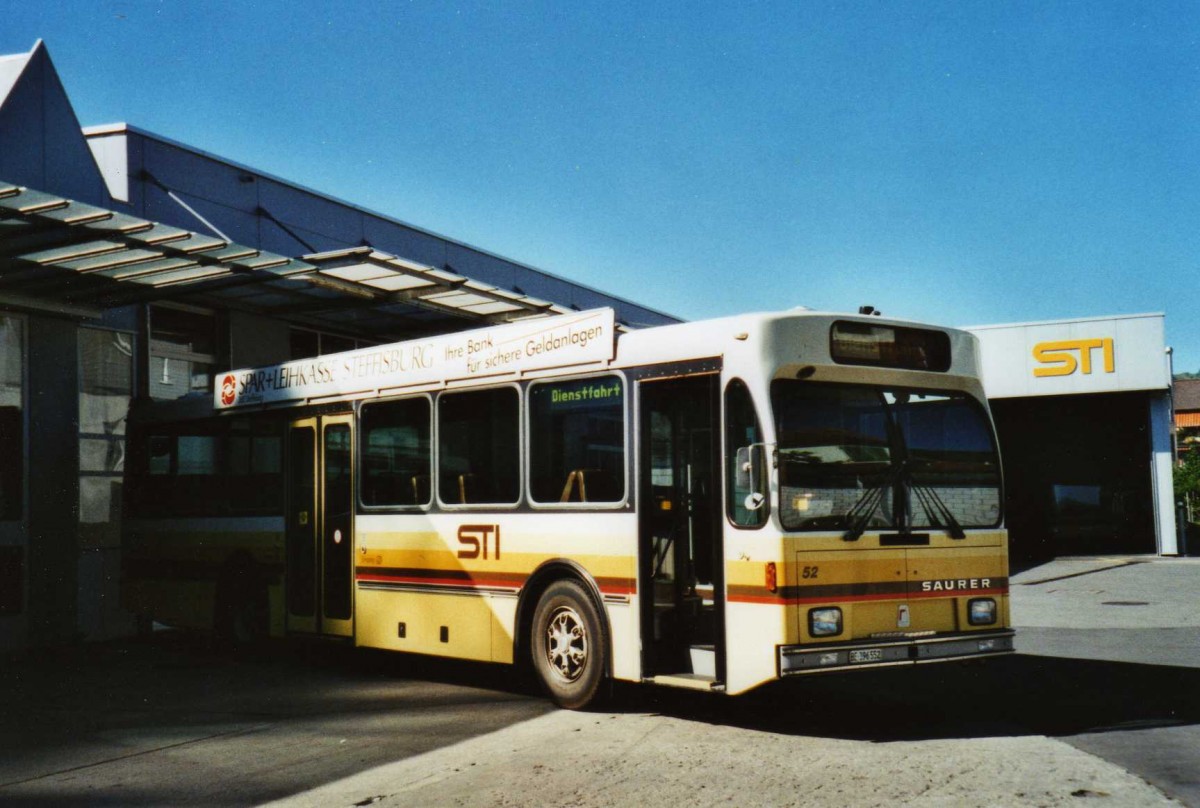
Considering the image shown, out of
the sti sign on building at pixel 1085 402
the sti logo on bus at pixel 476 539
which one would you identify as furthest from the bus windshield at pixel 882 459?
the sti sign on building at pixel 1085 402

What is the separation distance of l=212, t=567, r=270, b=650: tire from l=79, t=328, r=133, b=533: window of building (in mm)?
3408

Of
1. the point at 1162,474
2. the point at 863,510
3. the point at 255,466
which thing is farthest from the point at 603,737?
the point at 1162,474

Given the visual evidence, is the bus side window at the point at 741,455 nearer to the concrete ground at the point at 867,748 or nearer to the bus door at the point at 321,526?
the concrete ground at the point at 867,748

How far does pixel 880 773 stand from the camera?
7.04 m

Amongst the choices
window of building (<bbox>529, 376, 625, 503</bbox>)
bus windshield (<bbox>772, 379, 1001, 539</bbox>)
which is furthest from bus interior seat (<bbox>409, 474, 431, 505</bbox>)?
bus windshield (<bbox>772, 379, 1001, 539</bbox>)

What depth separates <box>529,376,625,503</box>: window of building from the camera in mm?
9414

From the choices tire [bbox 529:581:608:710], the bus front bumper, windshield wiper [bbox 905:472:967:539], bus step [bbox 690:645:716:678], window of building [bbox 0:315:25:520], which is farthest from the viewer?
window of building [bbox 0:315:25:520]

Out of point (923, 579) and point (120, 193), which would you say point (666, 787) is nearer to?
point (923, 579)

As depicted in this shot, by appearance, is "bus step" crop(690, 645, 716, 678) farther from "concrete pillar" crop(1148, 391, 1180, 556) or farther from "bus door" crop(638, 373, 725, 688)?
"concrete pillar" crop(1148, 391, 1180, 556)

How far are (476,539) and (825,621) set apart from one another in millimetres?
3678

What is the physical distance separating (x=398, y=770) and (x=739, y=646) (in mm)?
2420

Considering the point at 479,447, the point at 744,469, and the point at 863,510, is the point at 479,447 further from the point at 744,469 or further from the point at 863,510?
the point at 863,510

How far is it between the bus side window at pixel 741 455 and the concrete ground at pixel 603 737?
1554 mm

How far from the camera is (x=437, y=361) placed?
11359mm
